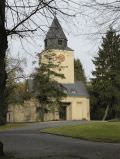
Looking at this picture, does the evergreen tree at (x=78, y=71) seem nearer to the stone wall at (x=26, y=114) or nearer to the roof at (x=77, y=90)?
the roof at (x=77, y=90)

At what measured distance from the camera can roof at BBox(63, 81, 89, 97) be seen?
99.2 metres

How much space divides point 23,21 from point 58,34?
1.81 m

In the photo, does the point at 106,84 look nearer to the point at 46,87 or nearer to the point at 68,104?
the point at 46,87

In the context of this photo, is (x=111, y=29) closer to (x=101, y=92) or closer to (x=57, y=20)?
(x=57, y=20)

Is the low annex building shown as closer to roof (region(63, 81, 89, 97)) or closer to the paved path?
roof (region(63, 81, 89, 97))

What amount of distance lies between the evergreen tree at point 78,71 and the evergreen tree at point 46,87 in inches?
1603

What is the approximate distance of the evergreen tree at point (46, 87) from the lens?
7906cm

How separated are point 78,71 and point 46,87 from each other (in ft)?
151

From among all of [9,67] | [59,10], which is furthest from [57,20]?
[9,67]

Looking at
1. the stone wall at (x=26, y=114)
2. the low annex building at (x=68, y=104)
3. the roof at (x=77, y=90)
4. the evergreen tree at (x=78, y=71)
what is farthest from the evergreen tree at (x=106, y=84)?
the evergreen tree at (x=78, y=71)

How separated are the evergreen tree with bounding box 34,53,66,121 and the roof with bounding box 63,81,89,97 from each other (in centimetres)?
1786

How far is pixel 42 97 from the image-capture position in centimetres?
7925

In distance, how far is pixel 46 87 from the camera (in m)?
79.1

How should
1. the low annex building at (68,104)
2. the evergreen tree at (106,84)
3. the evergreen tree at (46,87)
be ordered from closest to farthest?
the evergreen tree at (46,87) → the evergreen tree at (106,84) → the low annex building at (68,104)
